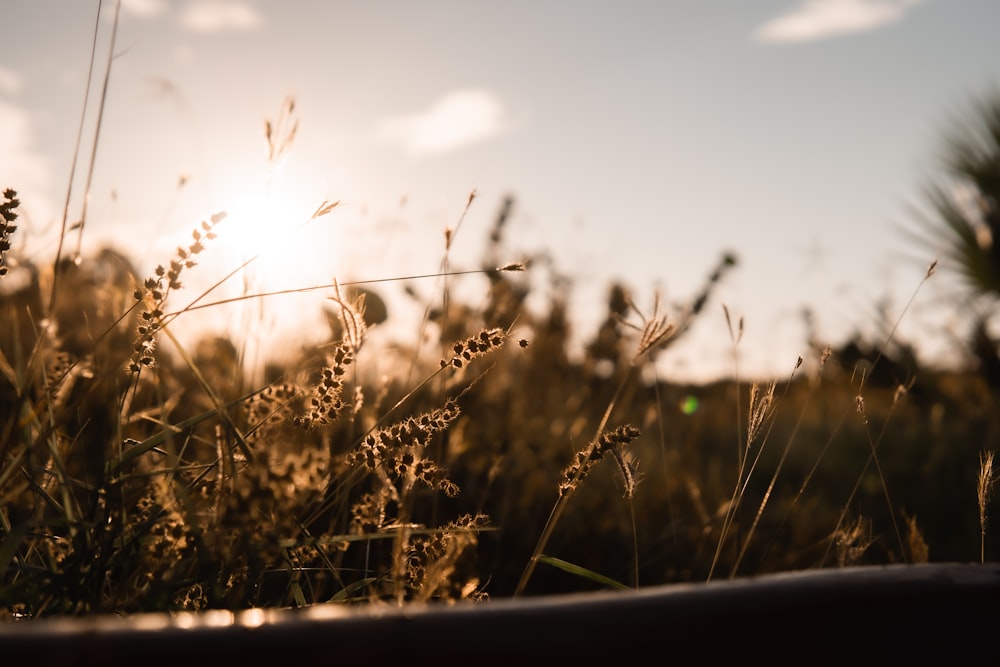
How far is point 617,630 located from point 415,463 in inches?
18.7

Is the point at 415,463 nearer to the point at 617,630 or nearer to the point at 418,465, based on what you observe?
the point at 418,465

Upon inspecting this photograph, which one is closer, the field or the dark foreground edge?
the dark foreground edge

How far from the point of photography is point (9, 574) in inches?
42.6

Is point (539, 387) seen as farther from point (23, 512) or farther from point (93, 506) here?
point (93, 506)

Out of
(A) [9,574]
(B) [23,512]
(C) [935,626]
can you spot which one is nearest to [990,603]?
(C) [935,626]

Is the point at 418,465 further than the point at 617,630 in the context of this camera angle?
Yes

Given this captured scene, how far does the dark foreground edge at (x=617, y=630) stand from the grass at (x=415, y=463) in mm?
233

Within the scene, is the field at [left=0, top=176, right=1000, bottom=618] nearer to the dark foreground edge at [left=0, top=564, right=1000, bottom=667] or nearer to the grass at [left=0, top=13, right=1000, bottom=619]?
the grass at [left=0, top=13, right=1000, bottom=619]

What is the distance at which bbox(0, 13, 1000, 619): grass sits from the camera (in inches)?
35.7

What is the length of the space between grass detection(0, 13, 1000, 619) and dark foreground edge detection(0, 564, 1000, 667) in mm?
233

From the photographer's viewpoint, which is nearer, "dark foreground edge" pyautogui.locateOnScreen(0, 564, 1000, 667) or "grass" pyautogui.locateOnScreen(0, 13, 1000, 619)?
"dark foreground edge" pyautogui.locateOnScreen(0, 564, 1000, 667)

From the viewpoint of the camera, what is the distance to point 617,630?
538 millimetres

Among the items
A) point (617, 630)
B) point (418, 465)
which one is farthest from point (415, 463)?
point (617, 630)

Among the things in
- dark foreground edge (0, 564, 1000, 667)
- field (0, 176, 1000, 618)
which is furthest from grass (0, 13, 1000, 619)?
dark foreground edge (0, 564, 1000, 667)
